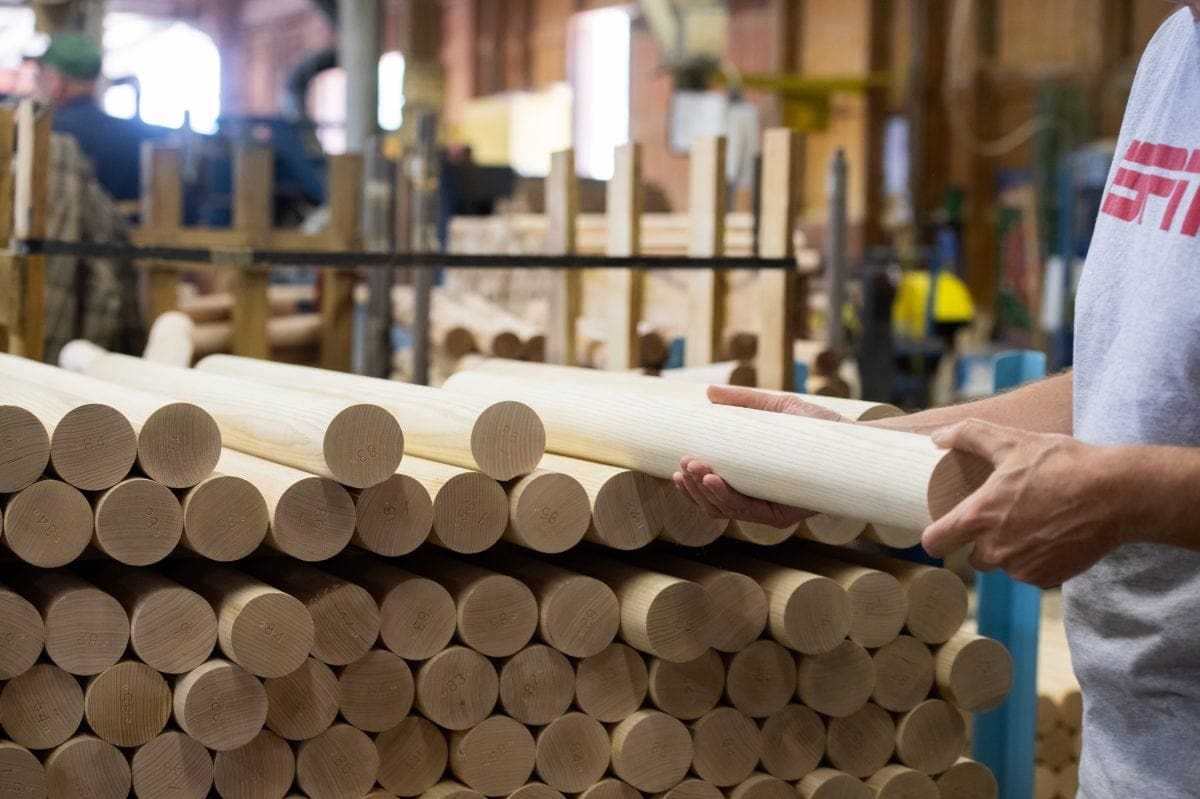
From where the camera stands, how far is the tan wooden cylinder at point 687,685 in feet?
8.82

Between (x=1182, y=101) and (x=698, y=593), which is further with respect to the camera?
(x=698, y=593)

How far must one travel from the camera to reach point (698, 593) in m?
2.63

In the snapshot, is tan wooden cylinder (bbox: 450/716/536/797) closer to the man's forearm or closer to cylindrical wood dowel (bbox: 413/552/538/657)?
cylindrical wood dowel (bbox: 413/552/538/657)

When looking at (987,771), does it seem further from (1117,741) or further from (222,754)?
(222,754)

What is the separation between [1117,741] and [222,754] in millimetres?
1467

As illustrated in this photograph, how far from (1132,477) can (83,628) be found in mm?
1659

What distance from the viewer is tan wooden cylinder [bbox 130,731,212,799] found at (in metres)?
2.42

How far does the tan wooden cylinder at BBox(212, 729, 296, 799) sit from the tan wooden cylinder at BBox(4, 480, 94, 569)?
451mm

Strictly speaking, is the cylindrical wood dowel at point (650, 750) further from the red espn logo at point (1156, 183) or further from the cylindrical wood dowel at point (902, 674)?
the red espn logo at point (1156, 183)

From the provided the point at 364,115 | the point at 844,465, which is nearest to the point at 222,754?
the point at 844,465

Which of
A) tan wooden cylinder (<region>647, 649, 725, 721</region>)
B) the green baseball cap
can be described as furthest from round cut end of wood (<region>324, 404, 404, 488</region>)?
the green baseball cap

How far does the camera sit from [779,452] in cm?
225

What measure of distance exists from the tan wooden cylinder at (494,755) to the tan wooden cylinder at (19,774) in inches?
28.2

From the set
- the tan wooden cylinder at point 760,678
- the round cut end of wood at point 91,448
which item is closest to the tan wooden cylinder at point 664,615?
the tan wooden cylinder at point 760,678
